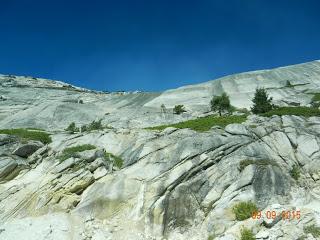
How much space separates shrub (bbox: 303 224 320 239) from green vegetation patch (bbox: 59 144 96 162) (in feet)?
55.2

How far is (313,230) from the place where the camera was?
2056 cm

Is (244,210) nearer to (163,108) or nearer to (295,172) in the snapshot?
(295,172)

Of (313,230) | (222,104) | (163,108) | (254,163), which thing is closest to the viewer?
(313,230)

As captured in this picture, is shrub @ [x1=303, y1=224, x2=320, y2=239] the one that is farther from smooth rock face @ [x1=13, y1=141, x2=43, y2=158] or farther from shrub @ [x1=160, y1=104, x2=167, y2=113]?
shrub @ [x1=160, y1=104, x2=167, y2=113]

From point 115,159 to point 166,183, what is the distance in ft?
18.7

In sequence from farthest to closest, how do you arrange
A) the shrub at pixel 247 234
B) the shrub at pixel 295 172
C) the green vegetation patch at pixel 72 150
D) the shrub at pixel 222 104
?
the shrub at pixel 222 104 → the green vegetation patch at pixel 72 150 → the shrub at pixel 295 172 → the shrub at pixel 247 234

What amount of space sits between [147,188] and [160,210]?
2.00 meters

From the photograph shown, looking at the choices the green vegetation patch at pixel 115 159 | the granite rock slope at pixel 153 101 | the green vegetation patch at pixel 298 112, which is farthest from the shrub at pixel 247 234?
the granite rock slope at pixel 153 101

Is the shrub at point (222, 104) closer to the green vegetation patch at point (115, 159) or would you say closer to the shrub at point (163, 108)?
the shrub at point (163, 108)

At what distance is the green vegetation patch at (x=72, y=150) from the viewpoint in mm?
30438

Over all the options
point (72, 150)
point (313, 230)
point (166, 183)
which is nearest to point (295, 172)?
point (313, 230)

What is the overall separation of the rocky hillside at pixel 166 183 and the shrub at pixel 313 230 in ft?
0.15

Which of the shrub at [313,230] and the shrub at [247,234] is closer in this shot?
the shrub at [313,230]

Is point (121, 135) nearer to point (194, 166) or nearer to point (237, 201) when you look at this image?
point (194, 166)
